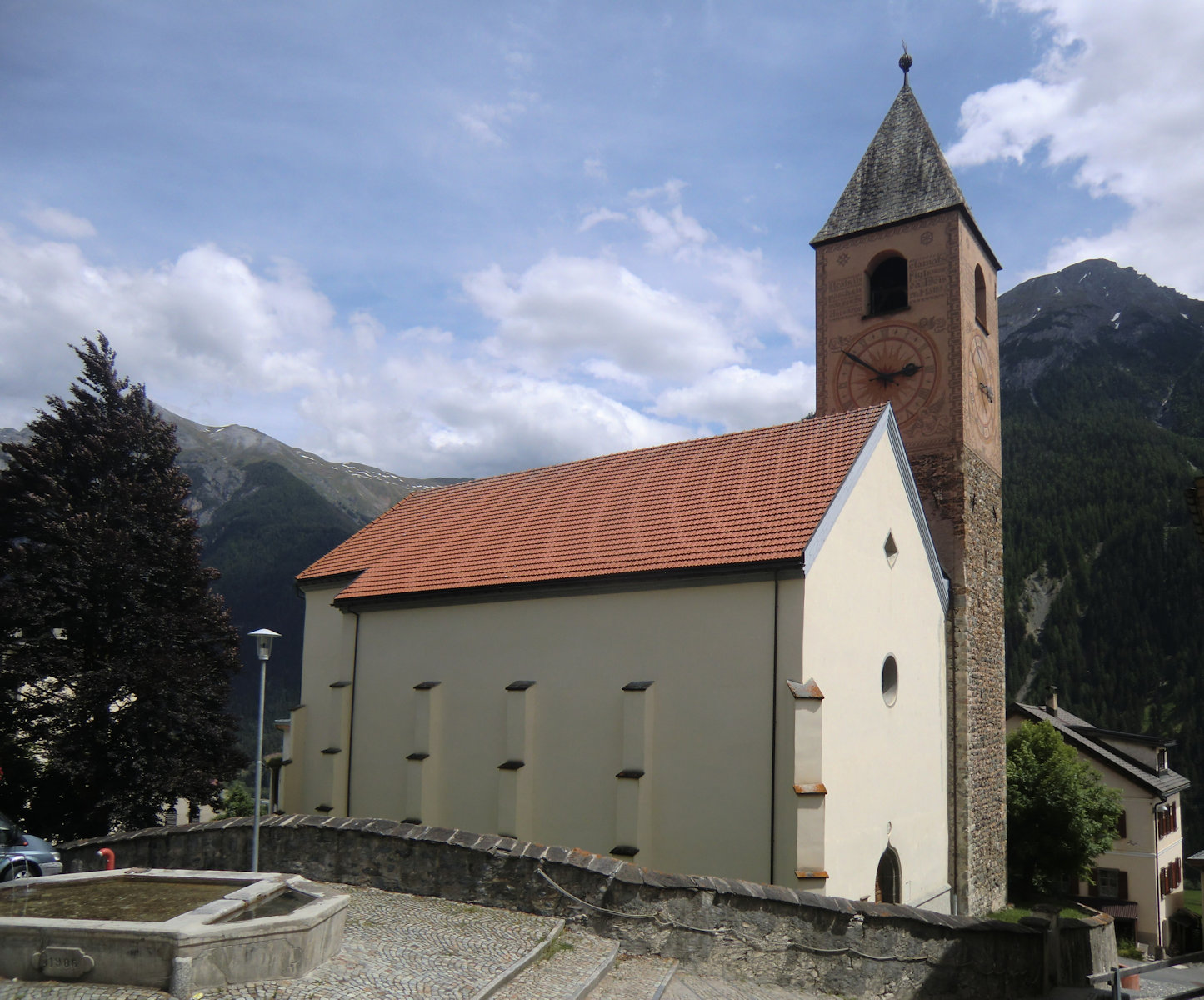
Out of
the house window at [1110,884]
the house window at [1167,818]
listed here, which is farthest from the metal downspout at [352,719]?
the house window at [1167,818]

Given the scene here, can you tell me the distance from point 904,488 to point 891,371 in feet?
15.1

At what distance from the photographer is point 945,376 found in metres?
20.4

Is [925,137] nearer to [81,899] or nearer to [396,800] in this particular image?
[396,800]

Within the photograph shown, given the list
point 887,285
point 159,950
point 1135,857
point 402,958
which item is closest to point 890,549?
point 887,285

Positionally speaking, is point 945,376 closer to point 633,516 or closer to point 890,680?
point 890,680

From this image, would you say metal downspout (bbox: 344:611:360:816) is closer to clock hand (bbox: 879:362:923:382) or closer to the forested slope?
clock hand (bbox: 879:362:923:382)

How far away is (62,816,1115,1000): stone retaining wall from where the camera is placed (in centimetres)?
987

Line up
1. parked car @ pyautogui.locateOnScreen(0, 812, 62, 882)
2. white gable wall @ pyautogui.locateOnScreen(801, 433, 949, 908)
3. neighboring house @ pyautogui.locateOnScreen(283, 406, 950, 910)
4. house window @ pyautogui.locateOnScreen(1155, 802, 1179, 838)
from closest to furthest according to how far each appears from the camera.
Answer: parked car @ pyautogui.locateOnScreen(0, 812, 62, 882) → neighboring house @ pyautogui.locateOnScreen(283, 406, 950, 910) → white gable wall @ pyautogui.locateOnScreen(801, 433, 949, 908) → house window @ pyautogui.locateOnScreen(1155, 802, 1179, 838)

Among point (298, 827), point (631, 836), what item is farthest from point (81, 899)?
point (631, 836)

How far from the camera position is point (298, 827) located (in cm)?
1225

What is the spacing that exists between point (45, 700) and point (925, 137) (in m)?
24.2

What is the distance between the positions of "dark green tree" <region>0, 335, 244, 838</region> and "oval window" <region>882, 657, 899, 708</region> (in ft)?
48.3

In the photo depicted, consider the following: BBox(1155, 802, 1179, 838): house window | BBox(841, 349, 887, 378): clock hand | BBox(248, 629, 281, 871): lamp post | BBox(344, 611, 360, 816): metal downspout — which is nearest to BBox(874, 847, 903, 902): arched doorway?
BBox(248, 629, 281, 871): lamp post

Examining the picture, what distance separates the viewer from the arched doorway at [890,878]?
16.1m
